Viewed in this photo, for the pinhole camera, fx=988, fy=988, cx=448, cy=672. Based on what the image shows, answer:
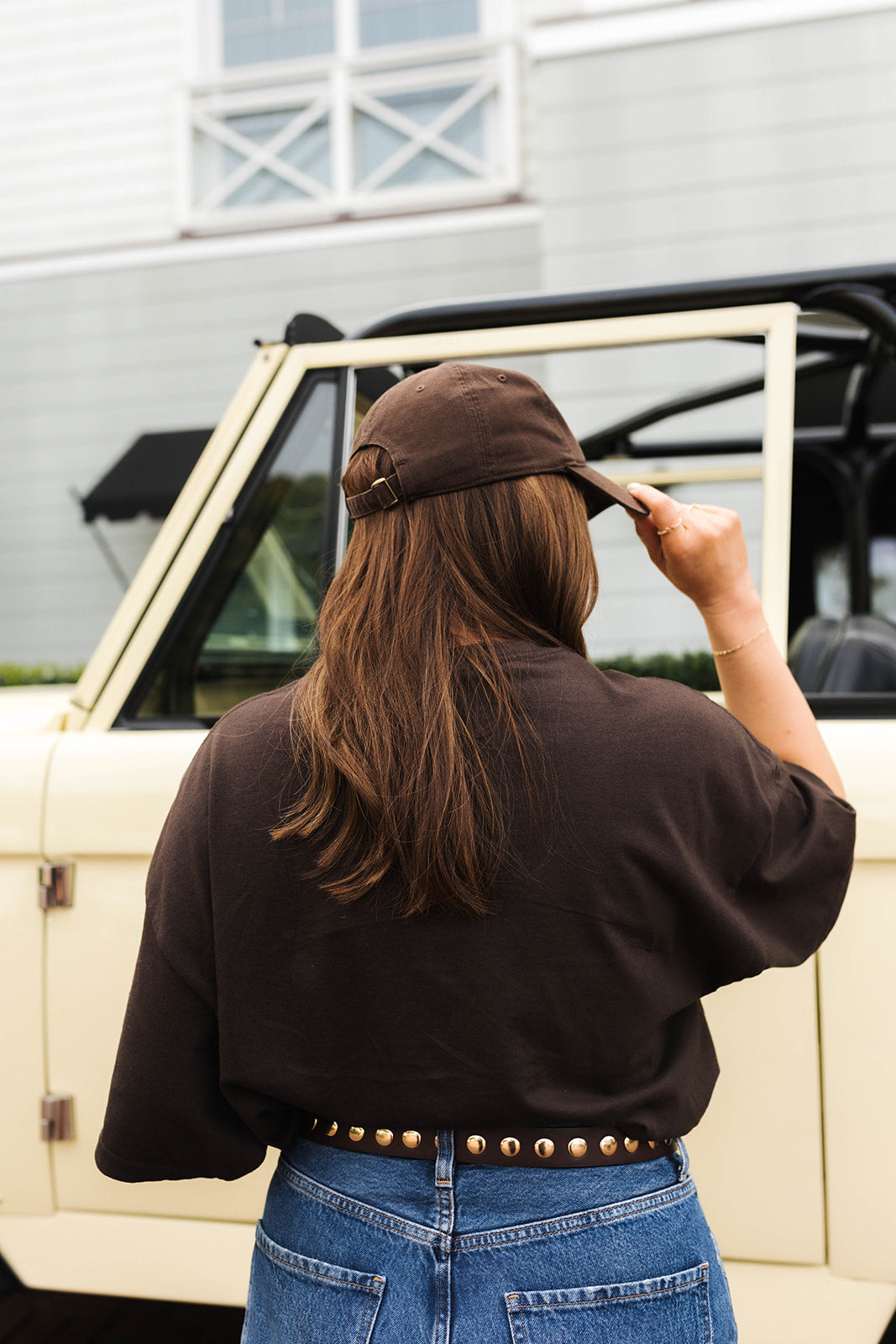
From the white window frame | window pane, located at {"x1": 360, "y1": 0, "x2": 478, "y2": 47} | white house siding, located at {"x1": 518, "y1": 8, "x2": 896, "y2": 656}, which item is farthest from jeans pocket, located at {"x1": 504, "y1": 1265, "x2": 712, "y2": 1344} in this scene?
window pane, located at {"x1": 360, "y1": 0, "x2": 478, "y2": 47}

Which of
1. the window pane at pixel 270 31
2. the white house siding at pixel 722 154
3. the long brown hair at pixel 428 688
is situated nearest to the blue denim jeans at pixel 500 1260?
the long brown hair at pixel 428 688

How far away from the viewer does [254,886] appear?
0.92m

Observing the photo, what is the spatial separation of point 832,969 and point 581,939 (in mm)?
718

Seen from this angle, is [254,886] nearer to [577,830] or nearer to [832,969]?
[577,830]

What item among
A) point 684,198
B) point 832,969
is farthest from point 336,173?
point 832,969

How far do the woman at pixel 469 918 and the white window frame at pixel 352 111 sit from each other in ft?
24.6

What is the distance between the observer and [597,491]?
3.22 feet

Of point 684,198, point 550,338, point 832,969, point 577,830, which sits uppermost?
point 684,198

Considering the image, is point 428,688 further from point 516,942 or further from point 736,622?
point 736,622

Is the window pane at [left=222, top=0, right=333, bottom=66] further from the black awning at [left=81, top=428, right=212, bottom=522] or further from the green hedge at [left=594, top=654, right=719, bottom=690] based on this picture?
the green hedge at [left=594, top=654, right=719, bottom=690]

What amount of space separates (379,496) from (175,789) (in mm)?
792

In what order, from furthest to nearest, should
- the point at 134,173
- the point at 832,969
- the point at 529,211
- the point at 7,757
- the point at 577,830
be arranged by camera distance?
the point at 134,173
the point at 529,211
the point at 7,757
the point at 832,969
the point at 577,830

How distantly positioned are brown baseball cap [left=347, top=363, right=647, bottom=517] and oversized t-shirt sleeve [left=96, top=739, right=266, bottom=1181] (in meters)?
0.33

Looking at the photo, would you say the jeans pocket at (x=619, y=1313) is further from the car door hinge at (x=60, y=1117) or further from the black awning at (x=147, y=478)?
the black awning at (x=147, y=478)
